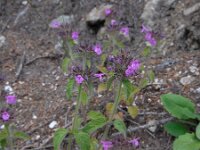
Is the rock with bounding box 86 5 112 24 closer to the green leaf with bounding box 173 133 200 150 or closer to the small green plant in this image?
the small green plant

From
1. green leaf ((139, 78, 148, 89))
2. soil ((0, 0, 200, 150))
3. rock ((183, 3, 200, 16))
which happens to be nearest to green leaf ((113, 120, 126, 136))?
soil ((0, 0, 200, 150))

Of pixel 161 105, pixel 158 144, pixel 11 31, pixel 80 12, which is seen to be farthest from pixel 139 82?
pixel 11 31

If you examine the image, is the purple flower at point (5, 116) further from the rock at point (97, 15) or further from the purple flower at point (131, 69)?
the rock at point (97, 15)

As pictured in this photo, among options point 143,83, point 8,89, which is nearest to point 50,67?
point 8,89

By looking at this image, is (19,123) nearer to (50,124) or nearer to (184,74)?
(50,124)

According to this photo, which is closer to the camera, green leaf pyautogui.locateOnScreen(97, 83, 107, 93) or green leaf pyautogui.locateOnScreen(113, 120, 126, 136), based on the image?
green leaf pyautogui.locateOnScreen(113, 120, 126, 136)
